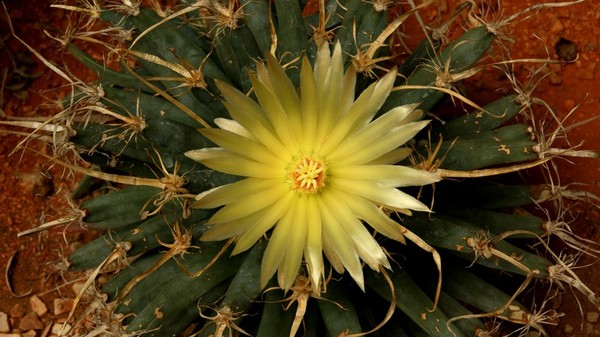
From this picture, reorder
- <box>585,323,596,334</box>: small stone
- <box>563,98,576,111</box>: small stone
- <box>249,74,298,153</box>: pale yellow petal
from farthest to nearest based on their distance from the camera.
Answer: <box>563,98,576,111</box>: small stone → <box>585,323,596,334</box>: small stone → <box>249,74,298,153</box>: pale yellow petal

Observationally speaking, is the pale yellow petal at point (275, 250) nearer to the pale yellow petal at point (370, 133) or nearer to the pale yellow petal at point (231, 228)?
the pale yellow petal at point (231, 228)

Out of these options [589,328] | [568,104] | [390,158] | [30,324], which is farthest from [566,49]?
[30,324]

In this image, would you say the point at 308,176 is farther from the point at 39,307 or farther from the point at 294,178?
the point at 39,307

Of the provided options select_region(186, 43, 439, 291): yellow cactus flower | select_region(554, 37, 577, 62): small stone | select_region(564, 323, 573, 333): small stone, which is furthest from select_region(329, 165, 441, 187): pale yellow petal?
select_region(554, 37, 577, 62): small stone

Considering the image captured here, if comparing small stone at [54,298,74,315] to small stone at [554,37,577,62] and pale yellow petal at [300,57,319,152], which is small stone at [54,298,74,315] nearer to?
pale yellow petal at [300,57,319,152]

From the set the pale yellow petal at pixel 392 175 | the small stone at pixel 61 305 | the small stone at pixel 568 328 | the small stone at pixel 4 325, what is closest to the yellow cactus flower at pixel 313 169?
the pale yellow petal at pixel 392 175

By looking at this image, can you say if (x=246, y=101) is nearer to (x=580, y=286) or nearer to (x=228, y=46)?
(x=228, y=46)

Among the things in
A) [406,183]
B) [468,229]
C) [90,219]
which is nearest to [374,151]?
[406,183]
